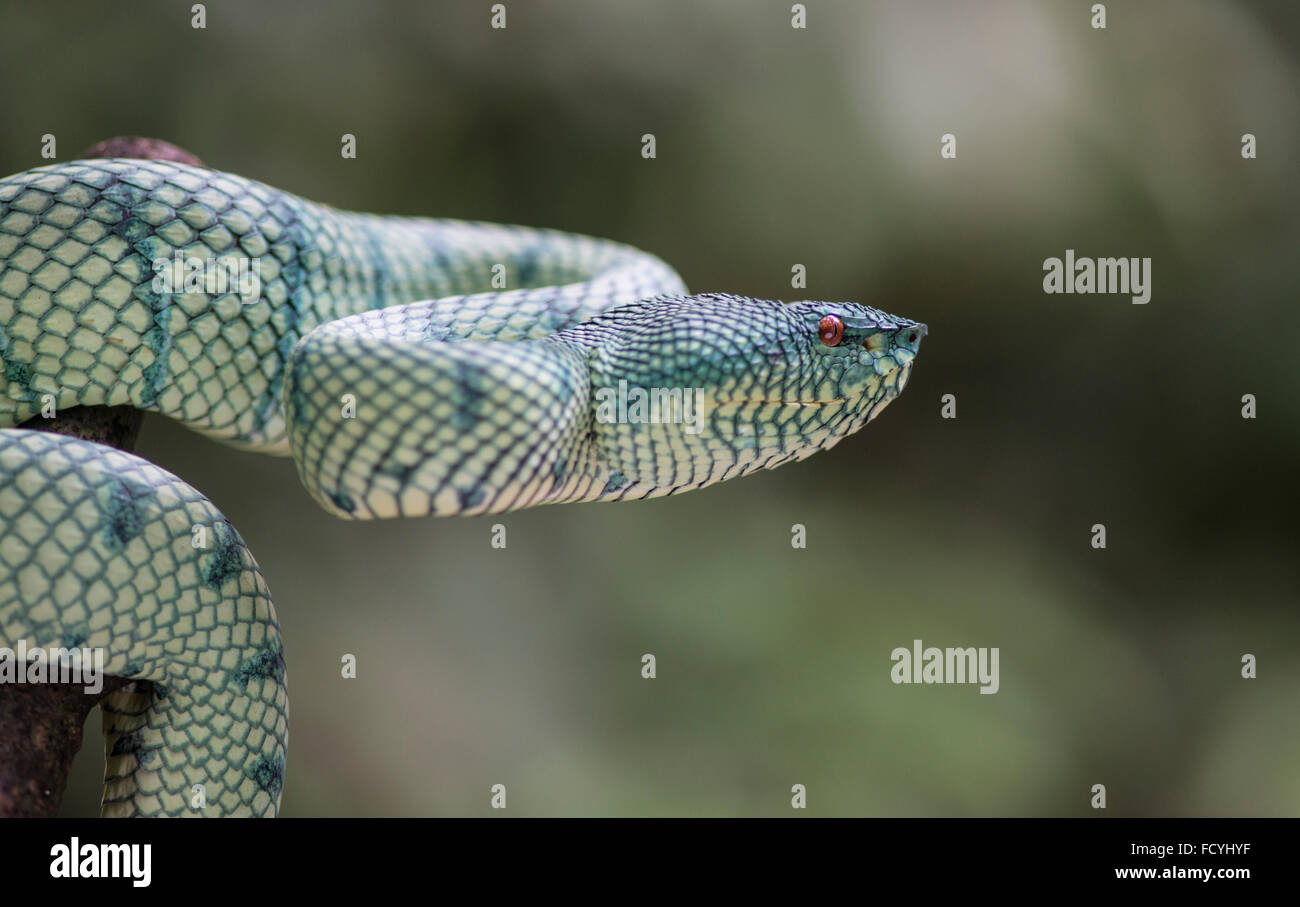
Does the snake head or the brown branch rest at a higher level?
the snake head

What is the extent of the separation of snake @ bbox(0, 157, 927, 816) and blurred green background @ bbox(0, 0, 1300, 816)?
2221 mm

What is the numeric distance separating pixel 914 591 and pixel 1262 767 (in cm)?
127

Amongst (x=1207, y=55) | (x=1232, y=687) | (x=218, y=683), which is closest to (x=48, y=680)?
(x=218, y=683)

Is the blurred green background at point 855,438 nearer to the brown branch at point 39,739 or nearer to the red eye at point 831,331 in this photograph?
the brown branch at point 39,739

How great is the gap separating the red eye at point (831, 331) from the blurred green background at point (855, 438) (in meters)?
2.53

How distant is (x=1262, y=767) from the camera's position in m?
3.72

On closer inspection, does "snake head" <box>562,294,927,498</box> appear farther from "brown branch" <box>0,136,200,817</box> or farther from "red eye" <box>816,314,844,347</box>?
"brown branch" <box>0,136,200,817</box>

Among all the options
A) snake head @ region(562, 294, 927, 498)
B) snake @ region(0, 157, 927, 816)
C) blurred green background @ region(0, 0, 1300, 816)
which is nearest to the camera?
snake @ region(0, 157, 927, 816)

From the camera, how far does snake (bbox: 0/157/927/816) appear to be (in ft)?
4.19

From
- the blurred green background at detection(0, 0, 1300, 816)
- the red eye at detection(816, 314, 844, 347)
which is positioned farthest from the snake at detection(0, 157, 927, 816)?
the blurred green background at detection(0, 0, 1300, 816)

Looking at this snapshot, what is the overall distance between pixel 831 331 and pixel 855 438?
2.71 metres

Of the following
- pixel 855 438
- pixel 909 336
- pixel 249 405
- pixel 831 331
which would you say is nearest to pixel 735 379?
pixel 831 331

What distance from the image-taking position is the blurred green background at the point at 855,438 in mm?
3752

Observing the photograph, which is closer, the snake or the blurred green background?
the snake
